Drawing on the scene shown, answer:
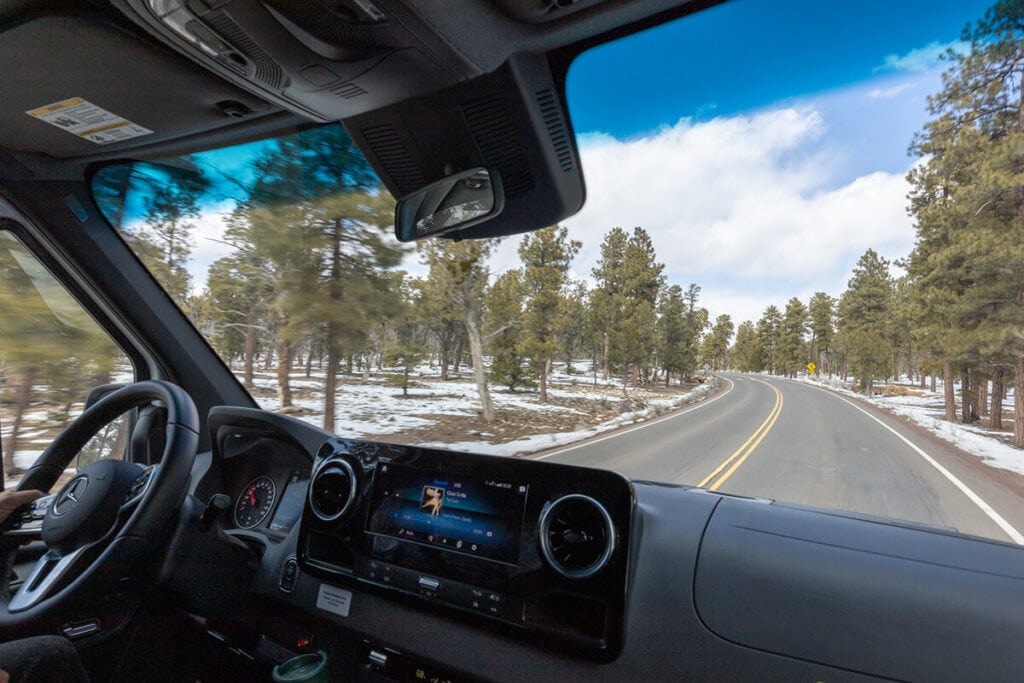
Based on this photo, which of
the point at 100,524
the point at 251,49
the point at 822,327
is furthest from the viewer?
the point at 822,327

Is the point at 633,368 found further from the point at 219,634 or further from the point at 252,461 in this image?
the point at 219,634

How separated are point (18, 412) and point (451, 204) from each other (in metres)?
2.50

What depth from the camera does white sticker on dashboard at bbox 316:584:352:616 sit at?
5.84ft

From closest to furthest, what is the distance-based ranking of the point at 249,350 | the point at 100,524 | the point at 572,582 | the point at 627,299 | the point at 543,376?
the point at 572,582 < the point at 100,524 < the point at 627,299 < the point at 543,376 < the point at 249,350

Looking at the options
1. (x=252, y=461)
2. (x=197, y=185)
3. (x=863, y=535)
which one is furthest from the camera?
(x=197, y=185)

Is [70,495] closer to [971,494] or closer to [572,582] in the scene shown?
[572,582]

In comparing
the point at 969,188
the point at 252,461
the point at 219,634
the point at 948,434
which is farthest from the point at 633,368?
the point at 219,634

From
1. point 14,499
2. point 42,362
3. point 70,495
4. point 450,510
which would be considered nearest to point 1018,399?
point 450,510

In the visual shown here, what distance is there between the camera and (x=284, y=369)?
2865 mm

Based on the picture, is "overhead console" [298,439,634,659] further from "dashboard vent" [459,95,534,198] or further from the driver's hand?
"dashboard vent" [459,95,534,198]

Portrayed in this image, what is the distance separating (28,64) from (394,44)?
1484 mm

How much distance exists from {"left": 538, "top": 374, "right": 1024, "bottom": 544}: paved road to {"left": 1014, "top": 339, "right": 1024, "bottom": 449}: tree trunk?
0.36 feet

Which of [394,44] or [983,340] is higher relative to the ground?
[394,44]

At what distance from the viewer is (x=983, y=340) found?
144 cm
